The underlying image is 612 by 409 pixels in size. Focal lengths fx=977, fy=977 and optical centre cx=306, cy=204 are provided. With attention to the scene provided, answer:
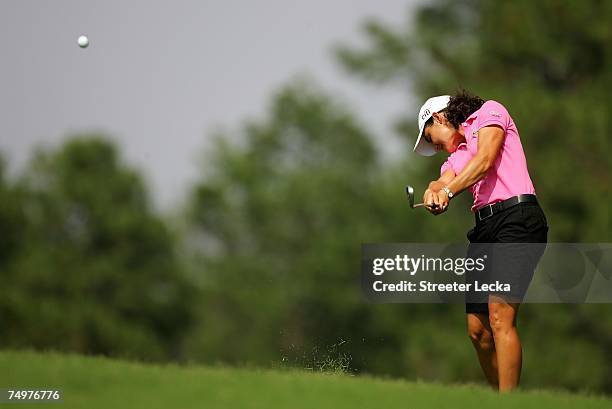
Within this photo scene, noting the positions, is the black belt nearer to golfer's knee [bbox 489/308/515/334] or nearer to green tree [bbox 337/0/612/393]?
golfer's knee [bbox 489/308/515/334]

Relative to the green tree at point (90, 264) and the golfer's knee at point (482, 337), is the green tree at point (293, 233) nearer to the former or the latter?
the green tree at point (90, 264)

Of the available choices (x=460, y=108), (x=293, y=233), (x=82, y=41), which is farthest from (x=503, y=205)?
Result: (x=293, y=233)

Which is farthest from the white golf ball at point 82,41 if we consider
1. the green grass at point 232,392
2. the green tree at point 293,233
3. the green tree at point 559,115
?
the green tree at point 293,233

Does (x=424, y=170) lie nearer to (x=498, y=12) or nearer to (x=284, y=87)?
(x=498, y=12)

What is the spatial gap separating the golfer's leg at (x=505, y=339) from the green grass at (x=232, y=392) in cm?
34

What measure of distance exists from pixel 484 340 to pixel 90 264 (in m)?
Result: 41.1

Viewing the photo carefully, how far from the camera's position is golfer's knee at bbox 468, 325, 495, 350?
7.45m

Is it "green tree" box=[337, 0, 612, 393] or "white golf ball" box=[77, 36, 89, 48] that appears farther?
"green tree" box=[337, 0, 612, 393]

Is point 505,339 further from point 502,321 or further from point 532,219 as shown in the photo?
point 532,219

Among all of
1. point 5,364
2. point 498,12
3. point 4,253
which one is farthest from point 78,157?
point 5,364

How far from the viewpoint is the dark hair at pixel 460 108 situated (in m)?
7.71

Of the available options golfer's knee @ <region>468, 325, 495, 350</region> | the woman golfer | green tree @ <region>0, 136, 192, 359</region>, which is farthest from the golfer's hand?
green tree @ <region>0, 136, 192, 359</region>

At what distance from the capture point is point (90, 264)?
46812mm

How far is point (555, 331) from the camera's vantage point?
2966cm
